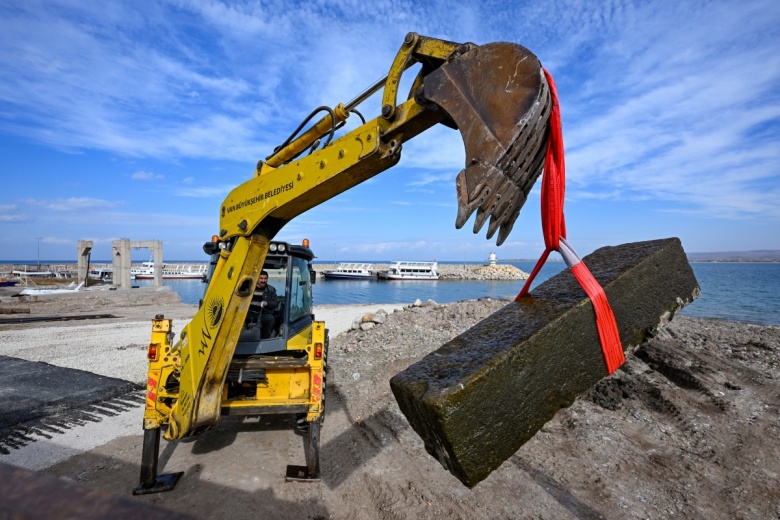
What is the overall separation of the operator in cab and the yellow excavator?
0.10 metres

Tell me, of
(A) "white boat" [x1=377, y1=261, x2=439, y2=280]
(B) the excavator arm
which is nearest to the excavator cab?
(B) the excavator arm

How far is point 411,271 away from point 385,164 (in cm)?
6715

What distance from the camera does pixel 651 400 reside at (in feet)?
21.1

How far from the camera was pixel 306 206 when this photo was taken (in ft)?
12.7

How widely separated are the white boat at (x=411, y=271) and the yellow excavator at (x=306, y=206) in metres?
61.6

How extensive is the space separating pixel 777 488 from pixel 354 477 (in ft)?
13.5

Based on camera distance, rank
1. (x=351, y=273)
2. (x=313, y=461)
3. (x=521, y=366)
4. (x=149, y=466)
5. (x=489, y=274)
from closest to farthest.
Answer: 1. (x=521, y=366)
2. (x=149, y=466)
3. (x=313, y=461)
4. (x=351, y=273)
5. (x=489, y=274)

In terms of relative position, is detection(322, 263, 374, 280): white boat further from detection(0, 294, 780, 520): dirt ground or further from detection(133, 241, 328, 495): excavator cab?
detection(133, 241, 328, 495): excavator cab

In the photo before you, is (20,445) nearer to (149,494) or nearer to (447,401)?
(149,494)

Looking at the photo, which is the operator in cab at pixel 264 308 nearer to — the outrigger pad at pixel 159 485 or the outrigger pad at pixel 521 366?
the outrigger pad at pixel 159 485

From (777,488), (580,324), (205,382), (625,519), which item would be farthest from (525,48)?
(777,488)

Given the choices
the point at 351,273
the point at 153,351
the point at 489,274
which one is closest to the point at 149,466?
the point at 153,351

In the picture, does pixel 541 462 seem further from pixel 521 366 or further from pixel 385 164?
pixel 385 164

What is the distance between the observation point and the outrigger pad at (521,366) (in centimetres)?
180
